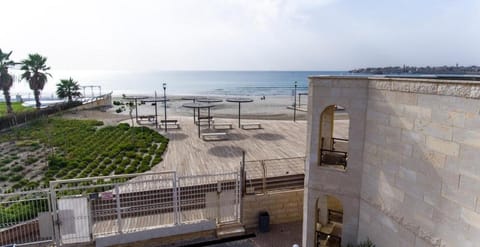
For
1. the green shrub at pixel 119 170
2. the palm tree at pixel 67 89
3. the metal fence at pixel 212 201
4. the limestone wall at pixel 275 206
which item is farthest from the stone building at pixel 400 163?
the palm tree at pixel 67 89

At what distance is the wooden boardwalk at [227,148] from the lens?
12430 millimetres

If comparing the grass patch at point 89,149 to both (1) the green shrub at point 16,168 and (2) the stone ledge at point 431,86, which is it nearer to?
(1) the green shrub at point 16,168

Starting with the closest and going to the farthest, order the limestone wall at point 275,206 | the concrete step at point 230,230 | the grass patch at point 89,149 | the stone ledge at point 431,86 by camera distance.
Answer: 1. the stone ledge at point 431,86
2. the concrete step at point 230,230
3. the limestone wall at point 275,206
4. the grass patch at point 89,149

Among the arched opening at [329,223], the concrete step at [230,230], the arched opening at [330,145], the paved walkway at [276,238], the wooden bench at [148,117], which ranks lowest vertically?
the paved walkway at [276,238]

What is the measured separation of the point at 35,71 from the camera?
105 feet

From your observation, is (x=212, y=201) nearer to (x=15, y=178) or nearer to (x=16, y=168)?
(x=15, y=178)

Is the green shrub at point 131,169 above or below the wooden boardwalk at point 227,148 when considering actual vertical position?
below

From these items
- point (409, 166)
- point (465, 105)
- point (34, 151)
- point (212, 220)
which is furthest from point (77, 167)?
point (465, 105)

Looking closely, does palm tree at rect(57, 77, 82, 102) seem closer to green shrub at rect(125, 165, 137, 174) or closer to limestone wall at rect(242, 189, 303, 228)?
green shrub at rect(125, 165, 137, 174)

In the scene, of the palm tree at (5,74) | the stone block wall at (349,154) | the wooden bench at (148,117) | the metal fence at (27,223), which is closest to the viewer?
the stone block wall at (349,154)

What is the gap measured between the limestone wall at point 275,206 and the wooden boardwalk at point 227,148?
6.80 ft

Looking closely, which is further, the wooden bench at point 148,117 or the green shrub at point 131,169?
the wooden bench at point 148,117

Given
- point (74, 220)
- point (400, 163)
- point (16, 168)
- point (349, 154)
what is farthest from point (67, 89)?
point (400, 163)

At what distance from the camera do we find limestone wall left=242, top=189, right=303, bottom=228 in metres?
10.1
